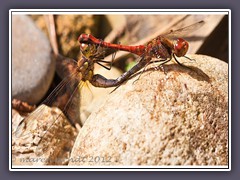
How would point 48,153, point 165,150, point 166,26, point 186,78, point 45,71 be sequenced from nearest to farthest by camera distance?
point 165,150, point 186,78, point 48,153, point 45,71, point 166,26

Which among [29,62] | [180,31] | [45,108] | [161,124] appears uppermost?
[180,31]

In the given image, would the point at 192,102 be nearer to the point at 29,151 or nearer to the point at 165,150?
the point at 165,150

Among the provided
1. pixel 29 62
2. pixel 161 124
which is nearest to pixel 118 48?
pixel 161 124

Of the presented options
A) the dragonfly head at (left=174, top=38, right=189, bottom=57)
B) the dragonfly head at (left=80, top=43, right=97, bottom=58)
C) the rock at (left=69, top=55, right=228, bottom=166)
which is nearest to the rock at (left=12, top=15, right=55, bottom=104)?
the dragonfly head at (left=80, top=43, right=97, bottom=58)

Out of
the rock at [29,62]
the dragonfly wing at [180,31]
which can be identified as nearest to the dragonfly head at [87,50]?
the dragonfly wing at [180,31]

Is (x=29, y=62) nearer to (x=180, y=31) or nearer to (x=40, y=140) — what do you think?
(x=40, y=140)

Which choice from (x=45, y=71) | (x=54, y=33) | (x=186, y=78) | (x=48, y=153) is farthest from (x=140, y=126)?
(x=54, y=33)

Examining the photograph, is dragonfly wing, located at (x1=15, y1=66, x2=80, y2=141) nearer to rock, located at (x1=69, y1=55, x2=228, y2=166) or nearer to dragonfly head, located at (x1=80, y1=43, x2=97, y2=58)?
dragonfly head, located at (x1=80, y1=43, x2=97, y2=58)
